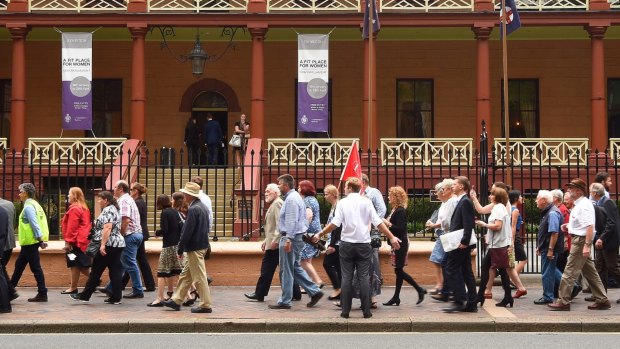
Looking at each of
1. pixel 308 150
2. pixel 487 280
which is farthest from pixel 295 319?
pixel 308 150

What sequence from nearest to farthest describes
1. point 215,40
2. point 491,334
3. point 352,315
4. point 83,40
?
point 491,334, point 352,315, point 83,40, point 215,40

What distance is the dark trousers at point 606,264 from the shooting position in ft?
42.0

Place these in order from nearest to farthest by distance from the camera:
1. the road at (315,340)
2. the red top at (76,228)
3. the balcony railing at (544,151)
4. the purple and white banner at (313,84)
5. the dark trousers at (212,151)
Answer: the road at (315,340), the red top at (76,228), the balcony railing at (544,151), the purple and white banner at (313,84), the dark trousers at (212,151)

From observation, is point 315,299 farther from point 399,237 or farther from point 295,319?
point 399,237

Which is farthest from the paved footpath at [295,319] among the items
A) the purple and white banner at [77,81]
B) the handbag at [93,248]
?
the purple and white banner at [77,81]

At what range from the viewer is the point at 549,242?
1268 cm

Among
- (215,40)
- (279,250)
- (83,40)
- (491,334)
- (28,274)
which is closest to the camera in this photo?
(491,334)

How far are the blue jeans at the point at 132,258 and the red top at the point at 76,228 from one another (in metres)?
0.56

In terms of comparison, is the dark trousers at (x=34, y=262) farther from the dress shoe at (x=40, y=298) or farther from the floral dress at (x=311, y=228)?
the floral dress at (x=311, y=228)

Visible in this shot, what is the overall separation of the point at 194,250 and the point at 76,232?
223cm

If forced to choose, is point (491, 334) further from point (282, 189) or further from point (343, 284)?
point (282, 189)

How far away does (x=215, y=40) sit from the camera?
96.3 feet

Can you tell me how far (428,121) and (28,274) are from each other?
17627 mm

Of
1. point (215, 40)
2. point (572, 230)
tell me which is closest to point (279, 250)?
point (572, 230)
